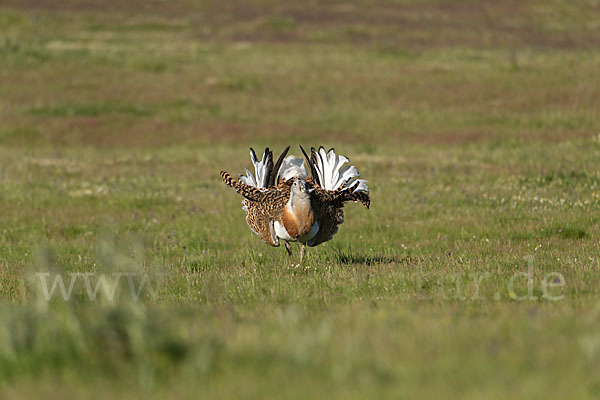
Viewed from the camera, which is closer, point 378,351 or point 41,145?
point 378,351

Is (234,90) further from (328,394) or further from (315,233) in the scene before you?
(328,394)

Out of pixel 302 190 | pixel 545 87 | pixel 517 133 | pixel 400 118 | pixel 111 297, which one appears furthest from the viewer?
pixel 545 87

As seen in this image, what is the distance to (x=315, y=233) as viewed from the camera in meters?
9.73

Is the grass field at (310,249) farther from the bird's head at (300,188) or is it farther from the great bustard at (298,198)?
the bird's head at (300,188)

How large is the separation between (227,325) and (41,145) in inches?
1090

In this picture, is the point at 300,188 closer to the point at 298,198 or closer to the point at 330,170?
the point at 298,198

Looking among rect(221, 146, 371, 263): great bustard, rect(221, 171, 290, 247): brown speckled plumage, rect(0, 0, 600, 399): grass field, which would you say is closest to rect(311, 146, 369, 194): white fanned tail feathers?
rect(221, 146, 371, 263): great bustard

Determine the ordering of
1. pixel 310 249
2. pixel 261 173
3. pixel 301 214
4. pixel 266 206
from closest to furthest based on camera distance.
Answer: pixel 301 214
pixel 266 206
pixel 261 173
pixel 310 249

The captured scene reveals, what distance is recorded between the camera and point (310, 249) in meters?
12.6

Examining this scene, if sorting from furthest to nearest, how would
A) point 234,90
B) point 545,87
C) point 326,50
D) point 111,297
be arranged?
point 326,50
point 234,90
point 545,87
point 111,297

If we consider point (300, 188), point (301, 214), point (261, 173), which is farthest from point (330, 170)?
point (301, 214)

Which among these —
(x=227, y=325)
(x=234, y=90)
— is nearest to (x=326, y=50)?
(x=234, y=90)

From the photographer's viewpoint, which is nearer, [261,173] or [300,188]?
[300,188]

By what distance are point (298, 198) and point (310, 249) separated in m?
3.22
